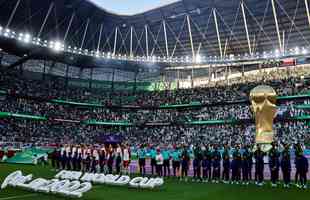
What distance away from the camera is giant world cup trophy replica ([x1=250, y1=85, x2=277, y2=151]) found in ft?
85.0

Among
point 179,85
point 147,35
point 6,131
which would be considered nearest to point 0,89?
point 6,131

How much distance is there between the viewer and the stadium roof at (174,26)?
50281 mm

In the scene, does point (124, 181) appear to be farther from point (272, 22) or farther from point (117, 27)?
point (117, 27)

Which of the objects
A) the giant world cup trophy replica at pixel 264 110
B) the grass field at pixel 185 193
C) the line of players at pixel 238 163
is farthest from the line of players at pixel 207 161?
the giant world cup trophy replica at pixel 264 110

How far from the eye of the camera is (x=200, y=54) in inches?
2498

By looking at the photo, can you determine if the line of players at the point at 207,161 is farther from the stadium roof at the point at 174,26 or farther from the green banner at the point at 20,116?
the stadium roof at the point at 174,26

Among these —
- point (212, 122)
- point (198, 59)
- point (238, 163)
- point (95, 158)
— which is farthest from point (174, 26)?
point (238, 163)

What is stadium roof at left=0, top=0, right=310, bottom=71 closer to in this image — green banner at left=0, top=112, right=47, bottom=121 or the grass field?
green banner at left=0, top=112, right=47, bottom=121

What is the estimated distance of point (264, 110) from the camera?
85.4 feet

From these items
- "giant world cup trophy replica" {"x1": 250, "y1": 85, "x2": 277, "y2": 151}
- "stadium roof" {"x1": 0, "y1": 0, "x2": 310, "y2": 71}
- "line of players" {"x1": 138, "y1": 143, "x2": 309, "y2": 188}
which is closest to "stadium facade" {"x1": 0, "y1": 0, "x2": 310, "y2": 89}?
"stadium roof" {"x1": 0, "y1": 0, "x2": 310, "y2": 71}

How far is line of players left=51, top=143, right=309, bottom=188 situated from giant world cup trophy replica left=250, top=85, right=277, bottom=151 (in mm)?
6155

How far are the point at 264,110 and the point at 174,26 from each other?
36.9 metres

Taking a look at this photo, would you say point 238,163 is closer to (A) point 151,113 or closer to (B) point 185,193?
(B) point 185,193

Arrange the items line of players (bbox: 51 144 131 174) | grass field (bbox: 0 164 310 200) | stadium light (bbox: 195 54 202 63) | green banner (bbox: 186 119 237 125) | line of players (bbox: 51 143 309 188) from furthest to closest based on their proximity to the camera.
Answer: stadium light (bbox: 195 54 202 63), green banner (bbox: 186 119 237 125), line of players (bbox: 51 144 131 174), line of players (bbox: 51 143 309 188), grass field (bbox: 0 164 310 200)
